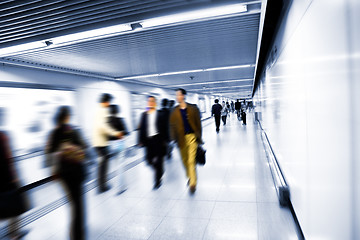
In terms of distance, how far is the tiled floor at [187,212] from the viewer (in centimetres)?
263

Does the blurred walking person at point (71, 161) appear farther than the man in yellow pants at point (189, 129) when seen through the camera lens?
No

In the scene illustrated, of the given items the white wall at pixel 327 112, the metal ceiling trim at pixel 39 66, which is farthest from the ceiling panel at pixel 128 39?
the white wall at pixel 327 112

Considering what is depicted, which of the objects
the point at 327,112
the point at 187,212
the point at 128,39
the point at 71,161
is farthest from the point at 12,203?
the point at 128,39

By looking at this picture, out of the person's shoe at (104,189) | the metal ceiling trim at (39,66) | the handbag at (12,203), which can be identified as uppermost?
the metal ceiling trim at (39,66)

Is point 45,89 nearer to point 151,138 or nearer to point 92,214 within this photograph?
point 151,138

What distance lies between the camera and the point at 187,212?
312 cm

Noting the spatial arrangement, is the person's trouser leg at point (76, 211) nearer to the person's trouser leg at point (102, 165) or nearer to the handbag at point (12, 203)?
the handbag at point (12, 203)

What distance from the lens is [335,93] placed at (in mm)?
Answer: 1354

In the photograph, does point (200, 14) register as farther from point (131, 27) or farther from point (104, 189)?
point (104, 189)

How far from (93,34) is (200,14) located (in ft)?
6.41

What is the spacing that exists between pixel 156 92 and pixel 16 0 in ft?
37.1

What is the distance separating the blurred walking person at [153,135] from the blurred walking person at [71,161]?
1799 mm

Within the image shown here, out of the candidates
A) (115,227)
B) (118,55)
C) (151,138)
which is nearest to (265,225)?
(115,227)

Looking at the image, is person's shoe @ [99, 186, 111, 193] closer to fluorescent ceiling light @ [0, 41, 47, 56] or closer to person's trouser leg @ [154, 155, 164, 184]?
person's trouser leg @ [154, 155, 164, 184]
